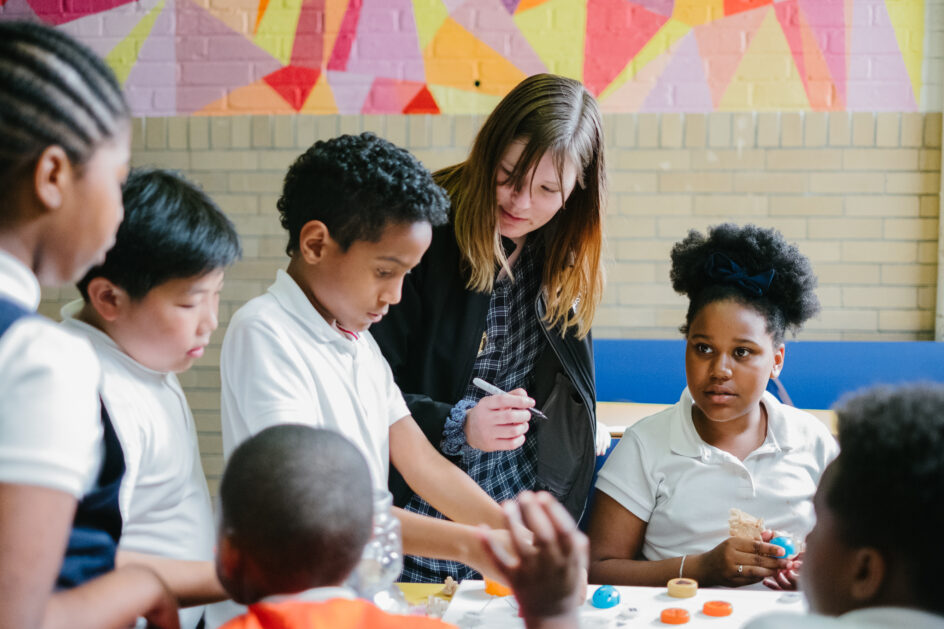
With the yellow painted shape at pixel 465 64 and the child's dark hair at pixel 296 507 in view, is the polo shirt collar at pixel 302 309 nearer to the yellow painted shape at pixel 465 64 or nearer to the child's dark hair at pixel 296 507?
the child's dark hair at pixel 296 507

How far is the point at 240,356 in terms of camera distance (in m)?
1.43

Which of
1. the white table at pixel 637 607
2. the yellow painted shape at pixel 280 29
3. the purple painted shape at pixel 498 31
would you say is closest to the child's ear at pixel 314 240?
the white table at pixel 637 607

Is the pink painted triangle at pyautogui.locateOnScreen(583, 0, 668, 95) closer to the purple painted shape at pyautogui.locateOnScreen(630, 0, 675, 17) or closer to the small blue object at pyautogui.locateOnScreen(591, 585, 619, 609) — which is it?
the purple painted shape at pyautogui.locateOnScreen(630, 0, 675, 17)

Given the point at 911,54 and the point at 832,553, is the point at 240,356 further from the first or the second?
the point at 911,54

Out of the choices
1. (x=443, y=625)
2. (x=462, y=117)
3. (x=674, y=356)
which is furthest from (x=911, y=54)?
(x=443, y=625)

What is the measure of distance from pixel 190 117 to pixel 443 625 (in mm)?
3712

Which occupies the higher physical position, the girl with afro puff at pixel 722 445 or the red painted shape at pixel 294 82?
the red painted shape at pixel 294 82

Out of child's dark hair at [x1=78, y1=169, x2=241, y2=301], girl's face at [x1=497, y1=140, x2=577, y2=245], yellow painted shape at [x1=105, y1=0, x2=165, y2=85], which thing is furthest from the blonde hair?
yellow painted shape at [x1=105, y1=0, x2=165, y2=85]

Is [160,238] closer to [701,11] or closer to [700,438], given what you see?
[700,438]

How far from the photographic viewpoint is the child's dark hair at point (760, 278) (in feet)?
7.07

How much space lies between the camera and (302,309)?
1.52 m

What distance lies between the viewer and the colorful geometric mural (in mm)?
3834

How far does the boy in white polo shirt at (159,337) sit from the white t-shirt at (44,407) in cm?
45

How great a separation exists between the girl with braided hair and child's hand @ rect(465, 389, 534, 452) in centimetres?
92
